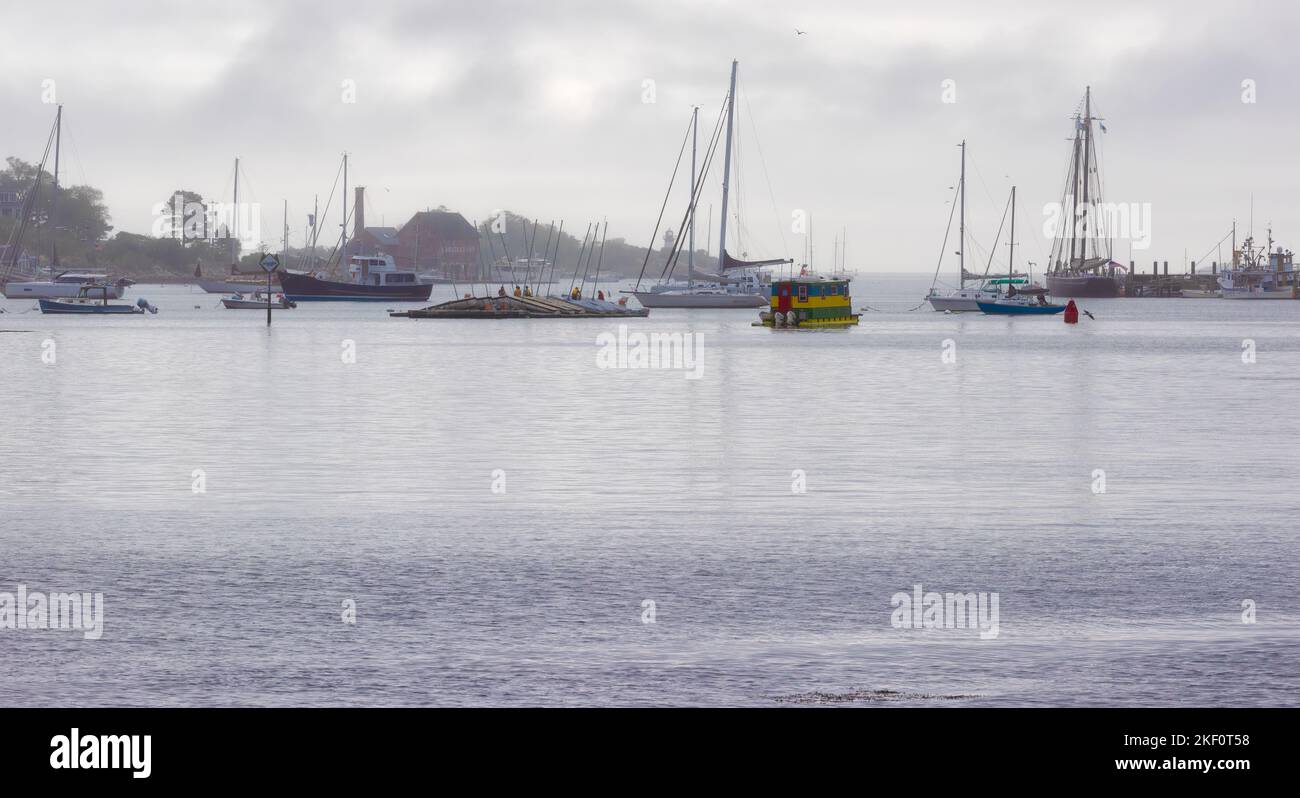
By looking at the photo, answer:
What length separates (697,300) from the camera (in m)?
162

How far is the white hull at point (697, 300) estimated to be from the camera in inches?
6250

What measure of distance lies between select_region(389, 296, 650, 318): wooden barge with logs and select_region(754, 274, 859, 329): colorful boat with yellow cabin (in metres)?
22.8

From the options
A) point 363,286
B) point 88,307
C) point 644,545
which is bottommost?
point 644,545

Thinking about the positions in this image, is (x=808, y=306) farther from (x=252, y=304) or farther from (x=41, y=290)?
(x=41, y=290)

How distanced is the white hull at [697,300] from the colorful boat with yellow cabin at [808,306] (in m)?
38.3

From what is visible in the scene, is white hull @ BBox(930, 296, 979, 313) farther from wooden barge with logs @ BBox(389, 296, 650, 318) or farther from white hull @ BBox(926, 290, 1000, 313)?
wooden barge with logs @ BBox(389, 296, 650, 318)

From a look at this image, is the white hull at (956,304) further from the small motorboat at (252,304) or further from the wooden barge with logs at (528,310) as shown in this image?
the small motorboat at (252,304)

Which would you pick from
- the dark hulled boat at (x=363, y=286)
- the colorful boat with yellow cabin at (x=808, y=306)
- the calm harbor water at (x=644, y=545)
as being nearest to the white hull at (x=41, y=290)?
the dark hulled boat at (x=363, y=286)

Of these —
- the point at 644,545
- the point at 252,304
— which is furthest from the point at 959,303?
the point at 644,545

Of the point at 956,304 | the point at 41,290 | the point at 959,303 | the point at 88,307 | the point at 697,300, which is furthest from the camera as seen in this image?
the point at 41,290

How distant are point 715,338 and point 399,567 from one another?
80608mm

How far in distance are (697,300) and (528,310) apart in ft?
87.5

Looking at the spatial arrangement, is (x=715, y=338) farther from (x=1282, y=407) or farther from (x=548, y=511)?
(x=548, y=511)
